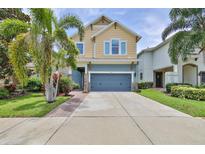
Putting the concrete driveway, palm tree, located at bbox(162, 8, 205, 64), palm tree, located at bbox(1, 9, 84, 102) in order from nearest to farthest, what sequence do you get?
the concrete driveway → palm tree, located at bbox(1, 9, 84, 102) → palm tree, located at bbox(162, 8, 205, 64)

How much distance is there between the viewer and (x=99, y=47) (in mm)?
24812

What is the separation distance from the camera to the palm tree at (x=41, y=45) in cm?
1137

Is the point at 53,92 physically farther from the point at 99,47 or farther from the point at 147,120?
the point at 99,47

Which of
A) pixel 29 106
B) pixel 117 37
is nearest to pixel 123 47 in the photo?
pixel 117 37

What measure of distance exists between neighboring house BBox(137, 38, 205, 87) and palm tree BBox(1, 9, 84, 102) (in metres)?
13.1

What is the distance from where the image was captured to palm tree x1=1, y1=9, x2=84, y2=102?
37.3 ft

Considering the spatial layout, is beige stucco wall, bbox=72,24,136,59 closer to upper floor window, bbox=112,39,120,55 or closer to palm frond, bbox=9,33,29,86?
upper floor window, bbox=112,39,120,55

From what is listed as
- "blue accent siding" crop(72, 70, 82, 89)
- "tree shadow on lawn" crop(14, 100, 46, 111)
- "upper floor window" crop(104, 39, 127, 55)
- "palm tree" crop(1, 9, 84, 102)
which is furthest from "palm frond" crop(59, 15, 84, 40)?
"blue accent siding" crop(72, 70, 82, 89)

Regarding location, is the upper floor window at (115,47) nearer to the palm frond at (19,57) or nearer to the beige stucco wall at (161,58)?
the beige stucco wall at (161,58)

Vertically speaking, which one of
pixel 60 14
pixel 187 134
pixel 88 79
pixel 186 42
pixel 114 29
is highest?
pixel 114 29

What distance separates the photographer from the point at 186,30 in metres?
19.0
